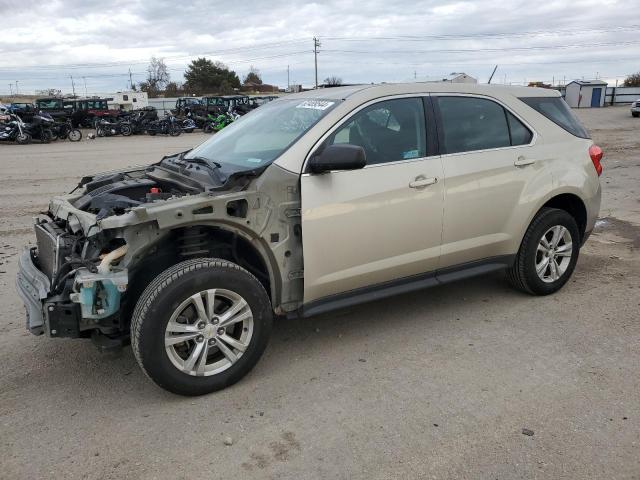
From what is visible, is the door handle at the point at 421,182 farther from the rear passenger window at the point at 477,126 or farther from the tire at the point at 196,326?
the tire at the point at 196,326

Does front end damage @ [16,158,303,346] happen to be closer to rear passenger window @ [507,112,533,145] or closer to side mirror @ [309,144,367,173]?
side mirror @ [309,144,367,173]

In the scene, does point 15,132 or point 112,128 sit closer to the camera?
point 15,132

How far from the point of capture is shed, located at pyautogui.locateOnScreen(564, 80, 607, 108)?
51266 mm

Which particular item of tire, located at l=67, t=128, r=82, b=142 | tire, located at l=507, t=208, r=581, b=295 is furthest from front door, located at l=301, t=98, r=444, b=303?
tire, located at l=67, t=128, r=82, b=142

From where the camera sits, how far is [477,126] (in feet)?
14.2

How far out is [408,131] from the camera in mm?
4031

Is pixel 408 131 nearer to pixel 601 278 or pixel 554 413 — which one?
pixel 554 413

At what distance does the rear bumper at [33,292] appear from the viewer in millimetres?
3258

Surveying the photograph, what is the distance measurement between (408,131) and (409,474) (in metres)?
2.38

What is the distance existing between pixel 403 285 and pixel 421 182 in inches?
30.7

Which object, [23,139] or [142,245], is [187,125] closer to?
[23,139]

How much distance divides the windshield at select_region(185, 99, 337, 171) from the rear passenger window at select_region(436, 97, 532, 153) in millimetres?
937

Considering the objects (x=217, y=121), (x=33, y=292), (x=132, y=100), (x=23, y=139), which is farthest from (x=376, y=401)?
(x=132, y=100)

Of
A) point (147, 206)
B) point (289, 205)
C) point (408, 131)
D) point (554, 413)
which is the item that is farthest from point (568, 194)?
point (147, 206)
